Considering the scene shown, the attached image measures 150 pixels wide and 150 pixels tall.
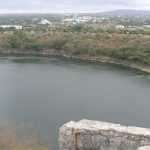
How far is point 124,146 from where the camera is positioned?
17.8 feet

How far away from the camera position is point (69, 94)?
2370 cm

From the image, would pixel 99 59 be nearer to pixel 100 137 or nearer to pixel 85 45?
pixel 85 45

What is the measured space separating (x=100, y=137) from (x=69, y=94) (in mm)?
18227

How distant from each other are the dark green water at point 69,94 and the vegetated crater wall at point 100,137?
8442mm

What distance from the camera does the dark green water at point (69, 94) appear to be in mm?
17969

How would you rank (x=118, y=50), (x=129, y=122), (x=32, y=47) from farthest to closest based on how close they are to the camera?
(x=32, y=47) → (x=118, y=50) → (x=129, y=122)

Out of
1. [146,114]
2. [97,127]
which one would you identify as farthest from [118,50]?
[97,127]

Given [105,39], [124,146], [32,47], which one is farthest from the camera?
[32,47]

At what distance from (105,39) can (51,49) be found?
8778 millimetres

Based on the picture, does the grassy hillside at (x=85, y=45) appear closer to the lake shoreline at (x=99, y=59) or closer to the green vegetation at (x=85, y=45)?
the green vegetation at (x=85, y=45)

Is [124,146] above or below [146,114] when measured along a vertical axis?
above

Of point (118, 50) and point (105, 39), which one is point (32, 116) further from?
point (105, 39)

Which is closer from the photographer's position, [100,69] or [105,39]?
[100,69]

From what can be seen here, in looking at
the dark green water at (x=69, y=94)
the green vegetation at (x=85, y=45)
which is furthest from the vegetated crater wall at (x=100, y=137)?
the green vegetation at (x=85, y=45)
